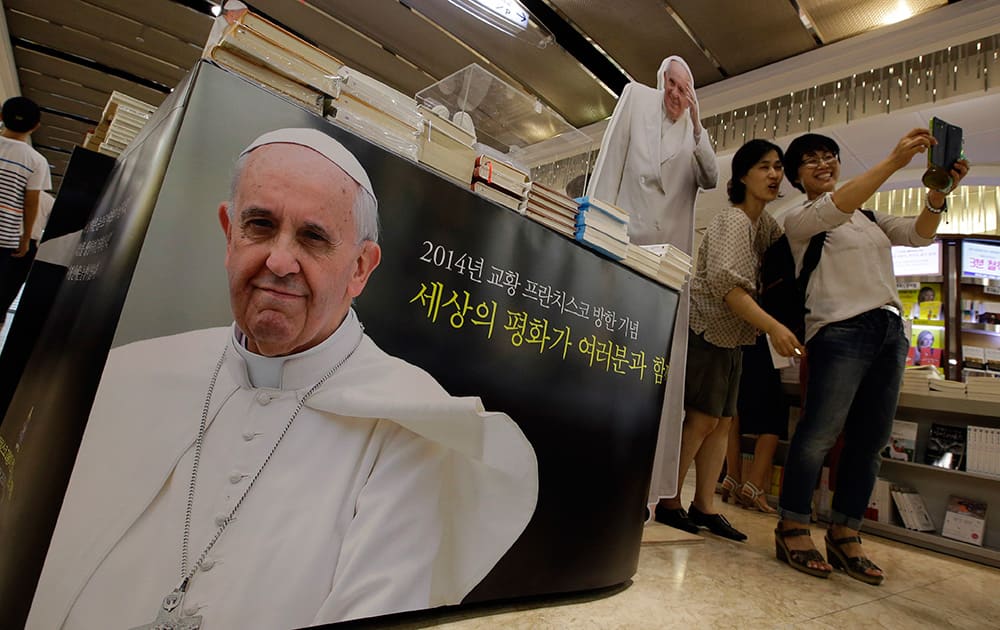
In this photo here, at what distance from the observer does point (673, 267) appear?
1606 millimetres

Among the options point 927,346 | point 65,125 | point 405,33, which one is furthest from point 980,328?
point 65,125

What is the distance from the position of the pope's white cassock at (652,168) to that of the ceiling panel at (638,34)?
2064 mm

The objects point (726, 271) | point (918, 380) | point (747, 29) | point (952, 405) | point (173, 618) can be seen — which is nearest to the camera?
point (173, 618)

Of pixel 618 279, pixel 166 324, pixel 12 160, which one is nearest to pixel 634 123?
pixel 618 279

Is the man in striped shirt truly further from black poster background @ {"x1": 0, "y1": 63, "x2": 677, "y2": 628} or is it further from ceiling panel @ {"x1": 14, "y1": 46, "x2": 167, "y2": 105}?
ceiling panel @ {"x1": 14, "y1": 46, "x2": 167, "y2": 105}

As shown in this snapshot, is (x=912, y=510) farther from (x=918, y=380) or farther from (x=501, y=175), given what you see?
(x=501, y=175)

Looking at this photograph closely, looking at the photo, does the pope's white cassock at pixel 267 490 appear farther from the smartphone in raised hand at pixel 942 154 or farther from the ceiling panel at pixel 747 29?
the ceiling panel at pixel 747 29

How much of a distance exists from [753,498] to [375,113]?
3.29 metres

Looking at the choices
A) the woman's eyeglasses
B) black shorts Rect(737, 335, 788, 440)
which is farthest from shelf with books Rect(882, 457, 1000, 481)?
the woman's eyeglasses

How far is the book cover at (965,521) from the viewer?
2.75 m

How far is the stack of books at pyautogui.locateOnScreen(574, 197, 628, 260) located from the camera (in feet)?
4.42

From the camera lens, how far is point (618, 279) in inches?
55.7

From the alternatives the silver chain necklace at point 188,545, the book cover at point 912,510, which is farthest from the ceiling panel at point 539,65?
the silver chain necklace at point 188,545

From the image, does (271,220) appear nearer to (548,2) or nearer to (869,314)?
(869,314)
